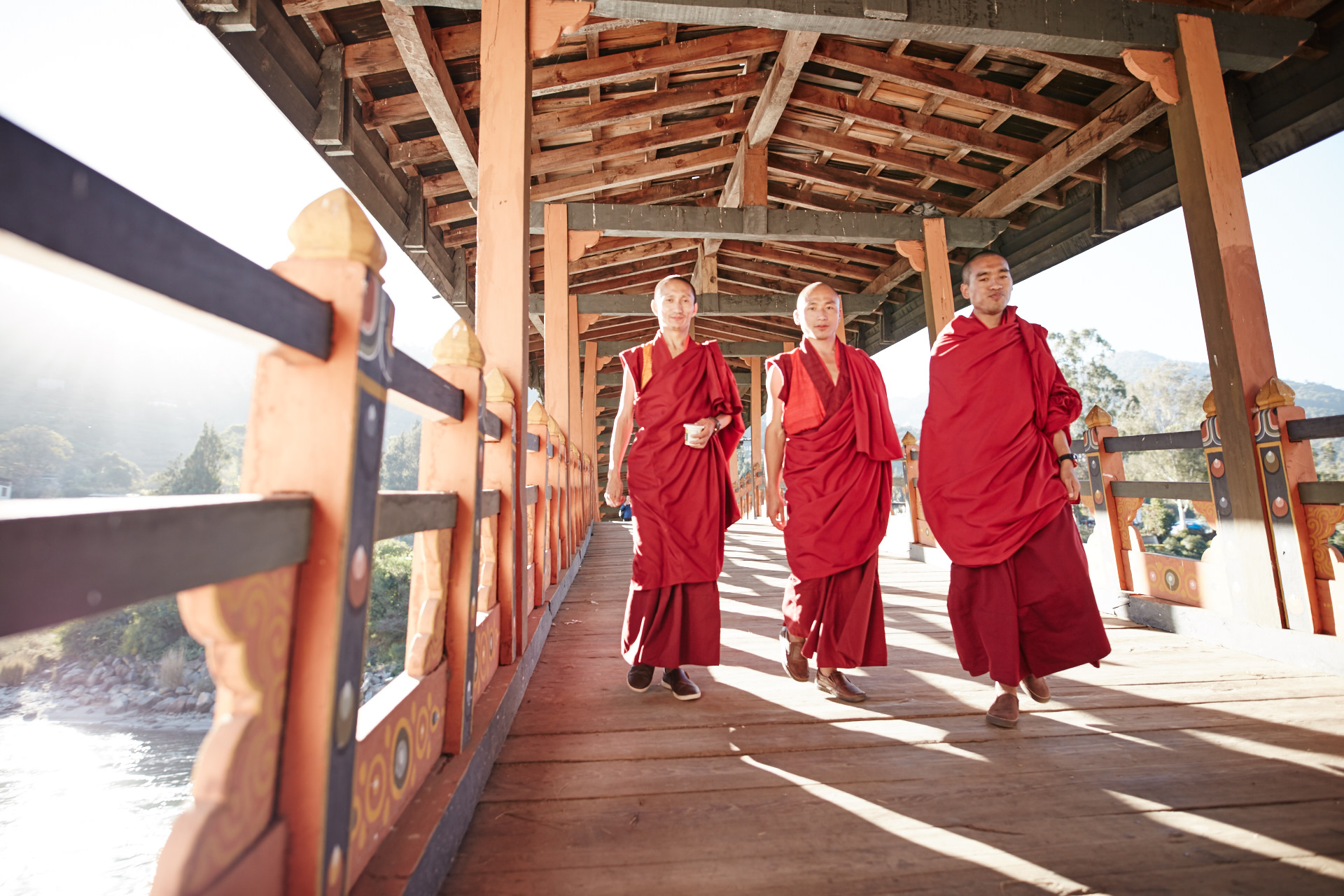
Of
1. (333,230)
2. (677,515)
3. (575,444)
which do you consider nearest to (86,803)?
(575,444)

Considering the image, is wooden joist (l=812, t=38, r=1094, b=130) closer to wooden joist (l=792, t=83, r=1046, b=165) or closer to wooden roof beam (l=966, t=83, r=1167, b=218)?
wooden roof beam (l=966, t=83, r=1167, b=218)

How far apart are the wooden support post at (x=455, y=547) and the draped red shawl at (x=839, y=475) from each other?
1063mm

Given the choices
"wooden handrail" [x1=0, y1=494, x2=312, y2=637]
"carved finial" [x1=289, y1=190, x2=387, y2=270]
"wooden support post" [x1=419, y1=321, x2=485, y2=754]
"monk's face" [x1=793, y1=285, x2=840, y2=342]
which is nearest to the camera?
"wooden handrail" [x1=0, y1=494, x2=312, y2=637]

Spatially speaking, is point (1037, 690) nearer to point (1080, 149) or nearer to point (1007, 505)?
point (1007, 505)

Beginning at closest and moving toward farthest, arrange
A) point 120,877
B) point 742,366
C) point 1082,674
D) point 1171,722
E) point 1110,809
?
point 1110,809 → point 1171,722 → point 1082,674 → point 120,877 → point 742,366

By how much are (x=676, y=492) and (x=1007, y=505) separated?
1014mm

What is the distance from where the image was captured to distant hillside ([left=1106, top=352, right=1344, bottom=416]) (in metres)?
78.2

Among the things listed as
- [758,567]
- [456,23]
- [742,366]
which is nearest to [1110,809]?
[758,567]

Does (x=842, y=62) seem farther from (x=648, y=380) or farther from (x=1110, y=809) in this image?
(x=1110, y=809)

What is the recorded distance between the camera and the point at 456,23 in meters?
3.61

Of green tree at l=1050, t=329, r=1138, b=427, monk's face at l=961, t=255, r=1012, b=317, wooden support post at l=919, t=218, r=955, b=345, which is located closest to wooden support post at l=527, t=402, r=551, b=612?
monk's face at l=961, t=255, r=1012, b=317

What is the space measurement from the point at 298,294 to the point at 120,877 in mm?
6739

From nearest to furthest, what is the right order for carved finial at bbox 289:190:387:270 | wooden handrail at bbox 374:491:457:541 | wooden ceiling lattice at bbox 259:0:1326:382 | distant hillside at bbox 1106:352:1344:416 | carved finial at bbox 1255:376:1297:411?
carved finial at bbox 289:190:387:270, wooden handrail at bbox 374:491:457:541, carved finial at bbox 1255:376:1297:411, wooden ceiling lattice at bbox 259:0:1326:382, distant hillside at bbox 1106:352:1344:416

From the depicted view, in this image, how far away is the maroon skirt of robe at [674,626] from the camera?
205cm
